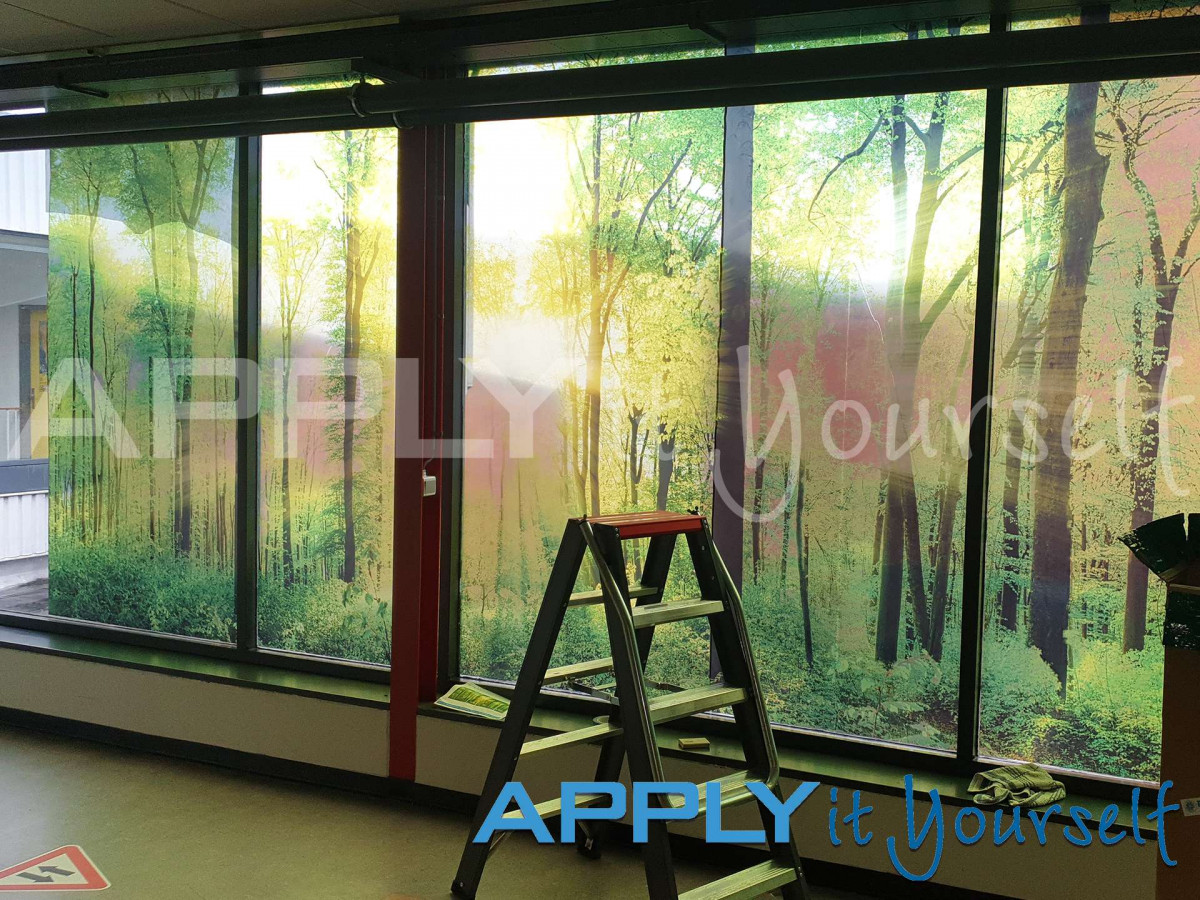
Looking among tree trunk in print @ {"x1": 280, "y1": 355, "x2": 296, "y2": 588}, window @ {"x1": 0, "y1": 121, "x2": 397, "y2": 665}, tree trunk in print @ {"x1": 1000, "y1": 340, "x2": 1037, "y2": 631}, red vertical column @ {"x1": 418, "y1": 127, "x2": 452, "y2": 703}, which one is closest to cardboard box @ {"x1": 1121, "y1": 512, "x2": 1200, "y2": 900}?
tree trunk in print @ {"x1": 1000, "y1": 340, "x2": 1037, "y2": 631}

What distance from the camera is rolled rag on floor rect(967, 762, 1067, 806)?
328 centimetres

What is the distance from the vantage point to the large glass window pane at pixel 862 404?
3.54m

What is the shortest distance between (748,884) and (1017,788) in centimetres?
98

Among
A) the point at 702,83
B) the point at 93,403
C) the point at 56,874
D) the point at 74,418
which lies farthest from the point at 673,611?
the point at 74,418

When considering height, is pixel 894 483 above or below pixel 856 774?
above

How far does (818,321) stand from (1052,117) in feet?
3.18

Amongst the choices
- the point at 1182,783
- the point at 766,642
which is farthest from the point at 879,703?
the point at 1182,783

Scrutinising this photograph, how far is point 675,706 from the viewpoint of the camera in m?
3.02

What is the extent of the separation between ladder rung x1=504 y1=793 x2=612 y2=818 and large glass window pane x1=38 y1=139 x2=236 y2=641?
2.19 meters

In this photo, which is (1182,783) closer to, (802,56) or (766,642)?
(766,642)

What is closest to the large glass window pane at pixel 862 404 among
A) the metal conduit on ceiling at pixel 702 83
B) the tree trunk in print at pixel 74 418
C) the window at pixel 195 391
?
the metal conduit on ceiling at pixel 702 83

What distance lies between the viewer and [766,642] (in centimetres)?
383

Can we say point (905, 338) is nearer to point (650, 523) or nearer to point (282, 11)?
point (650, 523)

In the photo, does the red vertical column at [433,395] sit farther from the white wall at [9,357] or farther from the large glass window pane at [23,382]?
the white wall at [9,357]
